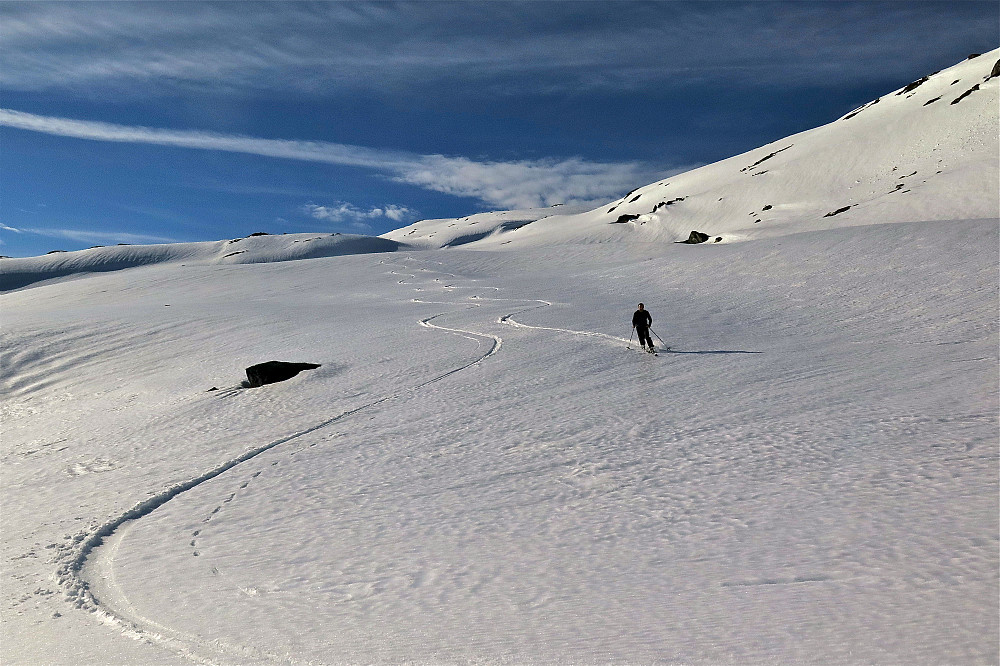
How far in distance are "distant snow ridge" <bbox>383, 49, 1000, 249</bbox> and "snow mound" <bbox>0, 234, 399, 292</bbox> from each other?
885 inches

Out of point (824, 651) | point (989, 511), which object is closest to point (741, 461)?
point (989, 511)

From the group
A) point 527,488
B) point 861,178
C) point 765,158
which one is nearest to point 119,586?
point 527,488

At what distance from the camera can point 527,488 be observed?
9328 mm

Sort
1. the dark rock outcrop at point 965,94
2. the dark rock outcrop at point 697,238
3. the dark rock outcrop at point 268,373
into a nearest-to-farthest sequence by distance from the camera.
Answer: the dark rock outcrop at point 268,373
the dark rock outcrop at point 697,238
the dark rock outcrop at point 965,94

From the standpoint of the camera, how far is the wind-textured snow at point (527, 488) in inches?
236

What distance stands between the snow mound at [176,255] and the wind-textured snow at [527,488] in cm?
5671

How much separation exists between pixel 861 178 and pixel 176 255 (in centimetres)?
7868

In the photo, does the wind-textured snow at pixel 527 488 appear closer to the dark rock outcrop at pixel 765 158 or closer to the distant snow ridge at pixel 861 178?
the distant snow ridge at pixel 861 178

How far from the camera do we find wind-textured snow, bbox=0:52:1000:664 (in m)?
5.99

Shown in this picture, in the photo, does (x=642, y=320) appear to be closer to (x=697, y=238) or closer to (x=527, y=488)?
(x=527, y=488)

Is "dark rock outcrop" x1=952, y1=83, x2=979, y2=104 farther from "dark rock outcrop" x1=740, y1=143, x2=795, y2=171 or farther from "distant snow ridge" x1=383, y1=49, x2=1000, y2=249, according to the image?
"dark rock outcrop" x1=740, y1=143, x2=795, y2=171

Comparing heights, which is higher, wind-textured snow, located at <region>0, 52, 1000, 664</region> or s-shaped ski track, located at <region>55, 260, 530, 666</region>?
wind-textured snow, located at <region>0, 52, 1000, 664</region>

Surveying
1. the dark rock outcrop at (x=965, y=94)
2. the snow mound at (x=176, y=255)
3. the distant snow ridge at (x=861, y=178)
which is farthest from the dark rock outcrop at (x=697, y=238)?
the snow mound at (x=176, y=255)

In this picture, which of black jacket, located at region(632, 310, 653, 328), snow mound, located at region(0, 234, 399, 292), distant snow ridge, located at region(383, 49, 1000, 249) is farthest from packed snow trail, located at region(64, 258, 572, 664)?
snow mound, located at region(0, 234, 399, 292)
